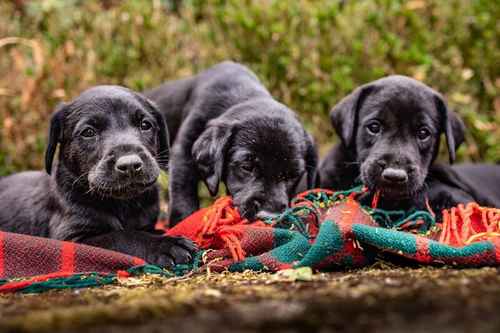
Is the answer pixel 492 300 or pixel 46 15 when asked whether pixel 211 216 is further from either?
pixel 46 15

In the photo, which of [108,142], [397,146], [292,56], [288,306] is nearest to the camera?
[288,306]

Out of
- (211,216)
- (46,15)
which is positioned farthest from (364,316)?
(46,15)

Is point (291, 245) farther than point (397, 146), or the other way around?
point (397, 146)

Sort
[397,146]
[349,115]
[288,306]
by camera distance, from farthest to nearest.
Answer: [349,115]
[397,146]
[288,306]

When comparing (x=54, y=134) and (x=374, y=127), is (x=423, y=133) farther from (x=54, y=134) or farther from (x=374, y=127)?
(x=54, y=134)

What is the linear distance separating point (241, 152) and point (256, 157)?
10 centimetres

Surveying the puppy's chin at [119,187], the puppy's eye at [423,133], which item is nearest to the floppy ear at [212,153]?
the puppy's chin at [119,187]

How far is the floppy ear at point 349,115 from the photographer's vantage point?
431 centimetres

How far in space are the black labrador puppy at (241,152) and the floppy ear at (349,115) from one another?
0.81ft

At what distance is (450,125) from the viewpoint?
14.2 feet

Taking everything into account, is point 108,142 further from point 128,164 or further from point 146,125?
point 146,125

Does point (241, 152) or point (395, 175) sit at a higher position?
point (241, 152)

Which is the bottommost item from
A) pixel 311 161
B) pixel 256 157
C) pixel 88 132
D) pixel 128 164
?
pixel 311 161

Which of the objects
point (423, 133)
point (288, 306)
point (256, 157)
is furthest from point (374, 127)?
point (288, 306)
